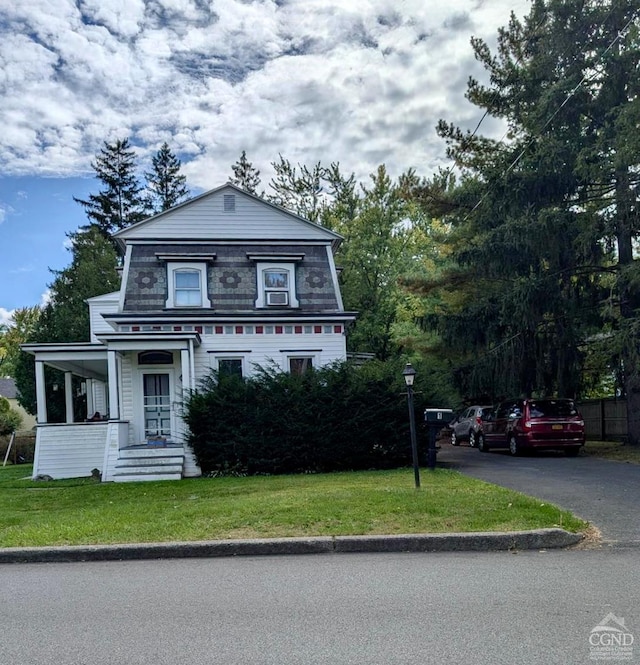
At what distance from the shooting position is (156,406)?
17.5 metres

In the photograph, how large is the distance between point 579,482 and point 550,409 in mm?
6181

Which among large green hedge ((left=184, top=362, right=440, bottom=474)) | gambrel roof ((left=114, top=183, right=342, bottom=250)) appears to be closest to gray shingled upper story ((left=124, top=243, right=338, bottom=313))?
gambrel roof ((left=114, top=183, right=342, bottom=250))

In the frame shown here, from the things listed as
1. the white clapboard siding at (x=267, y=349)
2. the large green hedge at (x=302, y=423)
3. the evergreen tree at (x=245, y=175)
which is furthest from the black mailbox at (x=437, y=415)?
the evergreen tree at (x=245, y=175)

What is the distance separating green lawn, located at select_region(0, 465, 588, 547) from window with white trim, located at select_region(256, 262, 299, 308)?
8125 mm

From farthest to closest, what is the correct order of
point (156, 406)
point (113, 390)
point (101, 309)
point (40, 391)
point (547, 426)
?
point (101, 309)
point (156, 406)
point (547, 426)
point (40, 391)
point (113, 390)

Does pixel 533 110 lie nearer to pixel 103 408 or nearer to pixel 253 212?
pixel 253 212

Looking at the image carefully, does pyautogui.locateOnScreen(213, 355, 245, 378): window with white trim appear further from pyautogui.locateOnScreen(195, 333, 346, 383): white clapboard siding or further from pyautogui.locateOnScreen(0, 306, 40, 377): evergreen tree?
pyautogui.locateOnScreen(0, 306, 40, 377): evergreen tree

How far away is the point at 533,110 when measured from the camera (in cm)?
1955

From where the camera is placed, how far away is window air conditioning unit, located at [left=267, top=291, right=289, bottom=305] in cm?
1878

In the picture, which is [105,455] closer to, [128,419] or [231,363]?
[128,419]

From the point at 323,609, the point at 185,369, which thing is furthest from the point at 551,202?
the point at 323,609

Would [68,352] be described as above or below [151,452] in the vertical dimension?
above

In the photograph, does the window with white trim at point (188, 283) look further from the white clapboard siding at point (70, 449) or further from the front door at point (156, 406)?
the white clapboard siding at point (70, 449)

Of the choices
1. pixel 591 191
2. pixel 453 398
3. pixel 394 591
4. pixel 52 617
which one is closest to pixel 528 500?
pixel 394 591
